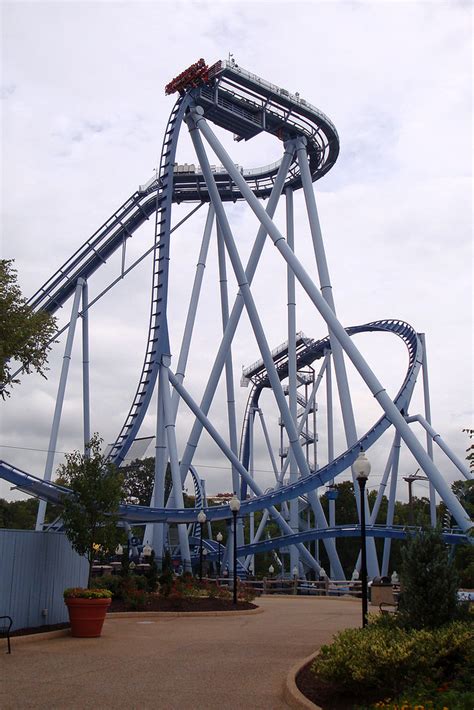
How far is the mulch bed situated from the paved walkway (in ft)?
6.01

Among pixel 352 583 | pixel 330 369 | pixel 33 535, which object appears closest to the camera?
pixel 33 535

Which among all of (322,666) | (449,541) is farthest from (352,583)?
(322,666)

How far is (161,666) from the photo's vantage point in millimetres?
10211

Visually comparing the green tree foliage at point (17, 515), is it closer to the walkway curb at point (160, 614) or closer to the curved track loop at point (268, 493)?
the curved track loop at point (268, 493)

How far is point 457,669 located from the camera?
323 inches

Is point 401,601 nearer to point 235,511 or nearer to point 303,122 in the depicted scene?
point 235,511

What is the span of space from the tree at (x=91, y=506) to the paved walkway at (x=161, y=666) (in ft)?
5.43

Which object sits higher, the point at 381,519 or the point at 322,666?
the point at 381,519

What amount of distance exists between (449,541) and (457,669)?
808 inches

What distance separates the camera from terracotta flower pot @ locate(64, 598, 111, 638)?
13297 mm

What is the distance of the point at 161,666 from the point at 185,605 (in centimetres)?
915

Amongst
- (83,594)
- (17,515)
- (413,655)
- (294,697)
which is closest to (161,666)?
→ (294,697)

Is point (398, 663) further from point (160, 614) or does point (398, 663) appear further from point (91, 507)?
point (160, 614)

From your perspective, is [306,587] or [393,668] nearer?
[393,668]
